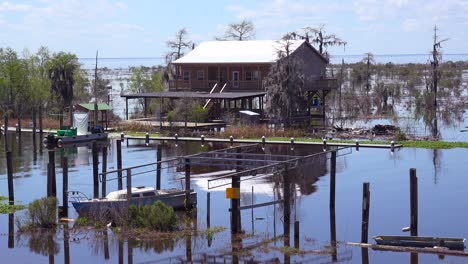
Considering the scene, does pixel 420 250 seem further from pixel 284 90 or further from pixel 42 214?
pixel 284 90

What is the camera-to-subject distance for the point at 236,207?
35.6 m

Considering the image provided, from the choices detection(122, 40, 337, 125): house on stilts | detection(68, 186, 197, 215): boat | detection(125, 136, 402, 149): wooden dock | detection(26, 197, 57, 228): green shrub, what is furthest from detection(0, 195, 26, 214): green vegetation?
detection(122, 40, 337, 125): house on stilts

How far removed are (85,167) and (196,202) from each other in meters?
17.7

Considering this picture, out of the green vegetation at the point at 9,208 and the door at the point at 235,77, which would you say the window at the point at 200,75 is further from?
the green vegetation at the point at 9,208

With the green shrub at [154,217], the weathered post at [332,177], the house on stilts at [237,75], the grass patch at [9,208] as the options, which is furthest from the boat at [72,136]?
the weathered post at [332,177]

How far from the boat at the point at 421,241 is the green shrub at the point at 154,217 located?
8.86 meters

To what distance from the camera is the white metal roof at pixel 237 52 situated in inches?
3452

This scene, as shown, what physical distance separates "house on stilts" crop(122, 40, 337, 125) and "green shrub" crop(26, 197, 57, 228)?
45721 mm

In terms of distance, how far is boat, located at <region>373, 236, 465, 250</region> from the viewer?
31.4 meters

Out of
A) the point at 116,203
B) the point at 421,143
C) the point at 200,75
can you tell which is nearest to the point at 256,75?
the point at 200,75

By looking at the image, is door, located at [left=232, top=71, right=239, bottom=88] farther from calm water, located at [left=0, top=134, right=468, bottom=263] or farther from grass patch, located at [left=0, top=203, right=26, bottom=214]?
grass patch, located at [left=0, top=203, right=26, bottom=214]

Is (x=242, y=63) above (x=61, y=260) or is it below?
above

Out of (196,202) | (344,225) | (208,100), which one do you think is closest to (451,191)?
(344,225)

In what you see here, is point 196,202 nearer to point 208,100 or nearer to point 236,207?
point 236,207
